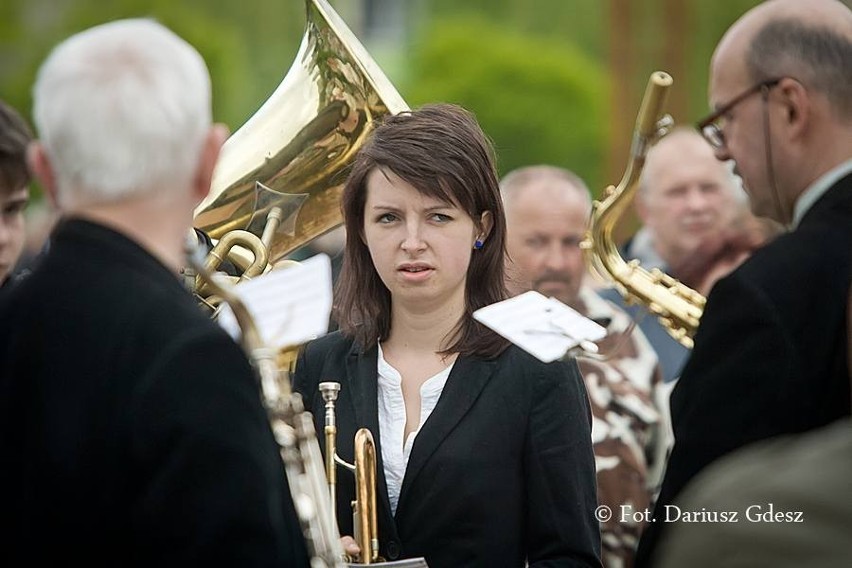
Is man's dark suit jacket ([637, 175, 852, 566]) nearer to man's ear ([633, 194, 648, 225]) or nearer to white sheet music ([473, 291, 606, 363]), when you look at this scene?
white sheet music ([473, 291, 606, 363])

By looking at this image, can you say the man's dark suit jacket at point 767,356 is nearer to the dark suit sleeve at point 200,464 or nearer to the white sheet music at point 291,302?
the white sheet music at point 291,302

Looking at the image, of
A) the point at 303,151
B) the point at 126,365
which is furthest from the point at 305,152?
the point at 126,365

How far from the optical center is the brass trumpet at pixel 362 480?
3.62 m

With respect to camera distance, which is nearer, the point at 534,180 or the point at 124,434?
the point at 124,434

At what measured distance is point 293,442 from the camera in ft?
9.16

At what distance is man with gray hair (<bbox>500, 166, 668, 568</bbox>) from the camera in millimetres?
5305

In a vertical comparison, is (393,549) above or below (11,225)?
below

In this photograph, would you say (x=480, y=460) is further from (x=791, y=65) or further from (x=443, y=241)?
(x=791, y=65)

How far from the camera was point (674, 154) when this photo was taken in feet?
24.2

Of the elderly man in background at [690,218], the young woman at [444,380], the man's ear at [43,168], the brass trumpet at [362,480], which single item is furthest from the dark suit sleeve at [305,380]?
the elderly man in background at [690,218]

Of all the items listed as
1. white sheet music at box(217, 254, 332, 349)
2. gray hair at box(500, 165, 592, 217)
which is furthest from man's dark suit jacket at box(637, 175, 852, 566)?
gray hair at box(500, 165, 592, 217)

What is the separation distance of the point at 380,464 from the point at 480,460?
240 mm

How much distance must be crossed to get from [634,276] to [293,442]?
6.54 feet

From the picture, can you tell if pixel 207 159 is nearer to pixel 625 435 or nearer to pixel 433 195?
pixel 433 195
